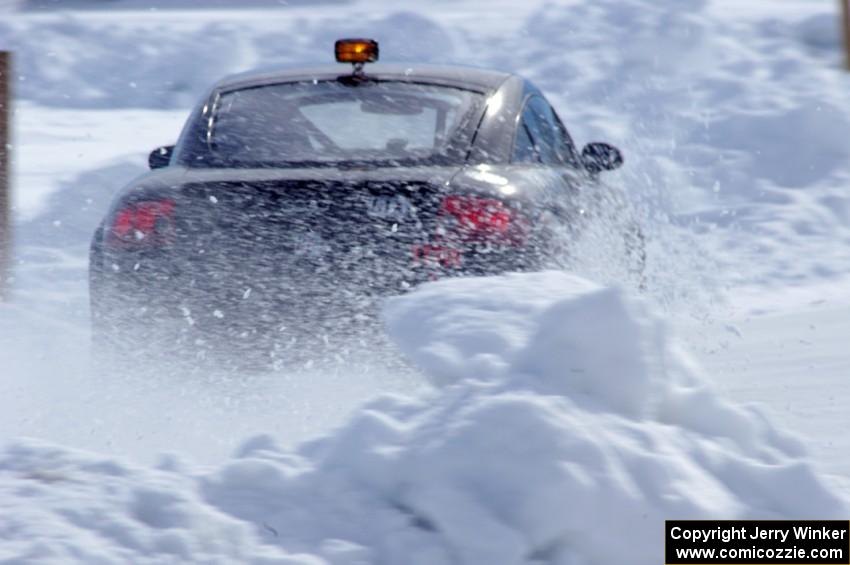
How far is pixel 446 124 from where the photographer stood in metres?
4.99

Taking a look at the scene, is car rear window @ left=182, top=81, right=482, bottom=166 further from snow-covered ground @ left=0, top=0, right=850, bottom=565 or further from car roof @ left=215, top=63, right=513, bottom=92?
snow-covered ground @ left=0, top=0, right=850, bottom=565

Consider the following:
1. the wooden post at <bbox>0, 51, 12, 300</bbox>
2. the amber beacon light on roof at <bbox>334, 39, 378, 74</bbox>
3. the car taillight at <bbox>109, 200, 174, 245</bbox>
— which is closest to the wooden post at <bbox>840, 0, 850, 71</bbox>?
the amber beacon light on roof at <bbox>334, 39, 378, 74</bbox>

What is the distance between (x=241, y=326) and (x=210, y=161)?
71 centimetres

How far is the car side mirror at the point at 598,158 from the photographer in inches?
227

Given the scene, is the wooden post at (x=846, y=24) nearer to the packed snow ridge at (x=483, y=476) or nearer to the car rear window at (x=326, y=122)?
the car rear window at (x=326, y=122)

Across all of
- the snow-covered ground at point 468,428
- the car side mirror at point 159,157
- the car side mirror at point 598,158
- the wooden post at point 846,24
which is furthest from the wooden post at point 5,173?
the wooden post at point 846,24

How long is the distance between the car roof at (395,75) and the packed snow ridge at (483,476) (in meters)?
2.06

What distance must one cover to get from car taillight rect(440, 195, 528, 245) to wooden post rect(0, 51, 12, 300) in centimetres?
351

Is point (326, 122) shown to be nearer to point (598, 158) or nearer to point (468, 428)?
point (598, 158)

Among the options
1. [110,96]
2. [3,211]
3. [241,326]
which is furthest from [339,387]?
[110,96]

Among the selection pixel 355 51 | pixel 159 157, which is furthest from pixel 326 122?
pixel 159 157

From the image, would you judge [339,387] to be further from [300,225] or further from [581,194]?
[581,194]

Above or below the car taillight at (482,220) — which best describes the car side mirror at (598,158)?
above

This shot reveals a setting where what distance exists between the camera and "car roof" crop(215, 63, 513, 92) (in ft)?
17.2
